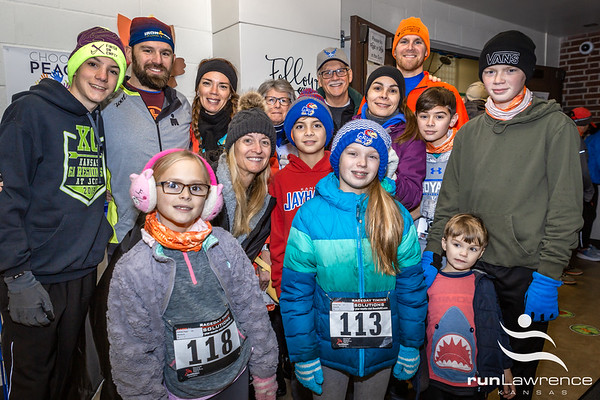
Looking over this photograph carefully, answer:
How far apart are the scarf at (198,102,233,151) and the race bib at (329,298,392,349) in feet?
4.94

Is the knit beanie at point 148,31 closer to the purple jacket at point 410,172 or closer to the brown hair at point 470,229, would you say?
the purple jacket at point 410,172

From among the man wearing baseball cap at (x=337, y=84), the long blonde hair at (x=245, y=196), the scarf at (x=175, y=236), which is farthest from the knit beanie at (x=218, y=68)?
the scarf at (x=175, y=236)

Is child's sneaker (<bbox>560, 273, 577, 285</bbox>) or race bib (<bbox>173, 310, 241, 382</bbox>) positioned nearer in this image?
race bib (<bbox>173, 310, 241, 382</bbox>)

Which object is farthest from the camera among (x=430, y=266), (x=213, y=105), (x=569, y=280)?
(x=569, y=280)

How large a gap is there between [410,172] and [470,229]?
44 centimetres

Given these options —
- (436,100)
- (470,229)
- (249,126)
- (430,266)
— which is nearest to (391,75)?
(436,100)

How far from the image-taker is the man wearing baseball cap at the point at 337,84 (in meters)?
2.82

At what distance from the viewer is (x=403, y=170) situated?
2.07m

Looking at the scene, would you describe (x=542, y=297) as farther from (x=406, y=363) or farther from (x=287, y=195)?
(x=287, y=195)

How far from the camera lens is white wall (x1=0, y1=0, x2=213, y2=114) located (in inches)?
107

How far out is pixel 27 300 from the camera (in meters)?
1.65

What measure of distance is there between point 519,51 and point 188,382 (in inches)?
76.5

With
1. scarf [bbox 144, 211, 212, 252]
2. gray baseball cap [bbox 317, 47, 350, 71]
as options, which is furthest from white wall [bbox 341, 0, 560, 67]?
scarf [bbox 144, 211, 212, 252]

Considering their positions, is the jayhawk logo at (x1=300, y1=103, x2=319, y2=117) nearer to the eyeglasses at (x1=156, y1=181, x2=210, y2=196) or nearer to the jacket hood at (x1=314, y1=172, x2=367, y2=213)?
the jacket hood at (x1=314, y1=172, x2=367, y2=213)
